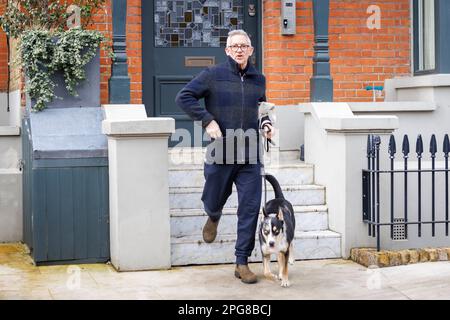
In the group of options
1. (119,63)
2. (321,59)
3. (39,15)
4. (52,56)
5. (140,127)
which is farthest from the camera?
(321,59)

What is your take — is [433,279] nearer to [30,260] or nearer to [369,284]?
[369,284]

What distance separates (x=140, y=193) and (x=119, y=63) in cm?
209

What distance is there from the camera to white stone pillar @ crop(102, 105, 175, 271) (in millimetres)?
8211

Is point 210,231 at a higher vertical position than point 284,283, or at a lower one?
higher

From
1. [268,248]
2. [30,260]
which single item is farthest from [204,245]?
[30,260]

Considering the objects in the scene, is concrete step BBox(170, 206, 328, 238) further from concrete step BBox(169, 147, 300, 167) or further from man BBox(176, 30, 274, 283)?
man BBox(176, 30, 274, 283)

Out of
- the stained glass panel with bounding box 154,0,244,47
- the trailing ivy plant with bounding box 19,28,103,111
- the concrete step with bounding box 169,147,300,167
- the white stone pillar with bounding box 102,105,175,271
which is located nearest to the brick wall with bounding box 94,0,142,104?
the stained glass panel with bounding box 154,0,244,47

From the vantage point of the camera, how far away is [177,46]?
1090 centimetres

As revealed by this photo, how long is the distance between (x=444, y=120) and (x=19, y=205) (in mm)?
4847

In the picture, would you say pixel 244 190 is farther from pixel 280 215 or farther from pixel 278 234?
pixel 278 234

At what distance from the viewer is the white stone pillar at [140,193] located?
8.21m

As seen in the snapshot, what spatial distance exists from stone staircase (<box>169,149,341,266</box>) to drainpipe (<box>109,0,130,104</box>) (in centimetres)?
92

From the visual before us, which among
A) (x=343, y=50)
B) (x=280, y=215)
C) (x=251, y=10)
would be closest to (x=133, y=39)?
(x=251, y=10)

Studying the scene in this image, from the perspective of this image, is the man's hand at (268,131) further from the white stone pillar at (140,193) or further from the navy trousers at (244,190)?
the white stone pillar at (140,193)
